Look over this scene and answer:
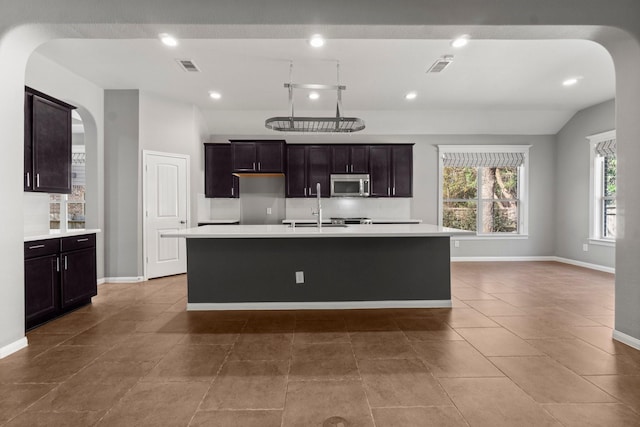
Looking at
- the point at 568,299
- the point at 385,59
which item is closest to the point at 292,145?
the point at 385,59

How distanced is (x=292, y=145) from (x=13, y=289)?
4729 millimetres

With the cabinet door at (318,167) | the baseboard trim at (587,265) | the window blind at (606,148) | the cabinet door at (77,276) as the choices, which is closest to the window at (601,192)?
the window blind at (606,148)

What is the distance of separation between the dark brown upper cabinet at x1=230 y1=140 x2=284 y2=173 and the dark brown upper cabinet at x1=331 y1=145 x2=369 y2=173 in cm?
102

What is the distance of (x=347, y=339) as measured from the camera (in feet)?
9.43

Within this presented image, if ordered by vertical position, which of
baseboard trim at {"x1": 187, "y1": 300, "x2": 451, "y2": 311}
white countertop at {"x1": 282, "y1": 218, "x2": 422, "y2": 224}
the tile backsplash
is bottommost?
baseboard trim at {"x1": 187, "y1": 300, "x2": 451, "y2": 311}

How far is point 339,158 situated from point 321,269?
129 inches

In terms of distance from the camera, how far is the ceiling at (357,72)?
3.80 m

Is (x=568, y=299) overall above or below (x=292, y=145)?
below

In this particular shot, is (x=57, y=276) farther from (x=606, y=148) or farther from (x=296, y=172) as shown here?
(x=606, y=148)

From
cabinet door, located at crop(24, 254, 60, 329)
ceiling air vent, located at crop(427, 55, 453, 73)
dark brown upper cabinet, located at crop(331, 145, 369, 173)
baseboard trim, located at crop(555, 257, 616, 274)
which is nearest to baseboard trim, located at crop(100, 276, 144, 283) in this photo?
cabinet door, located at crop(24, 254, 60, 329)

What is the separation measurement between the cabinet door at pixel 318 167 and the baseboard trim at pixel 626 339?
182 inches

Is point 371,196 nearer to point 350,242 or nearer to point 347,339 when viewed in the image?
point 350,242

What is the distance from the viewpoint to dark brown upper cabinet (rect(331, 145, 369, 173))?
6586 millimetres

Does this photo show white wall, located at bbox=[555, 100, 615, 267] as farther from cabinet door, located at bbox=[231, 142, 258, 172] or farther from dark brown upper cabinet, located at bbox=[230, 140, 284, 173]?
cabinet door, located at bbox=[231, 142, 258, 172]
